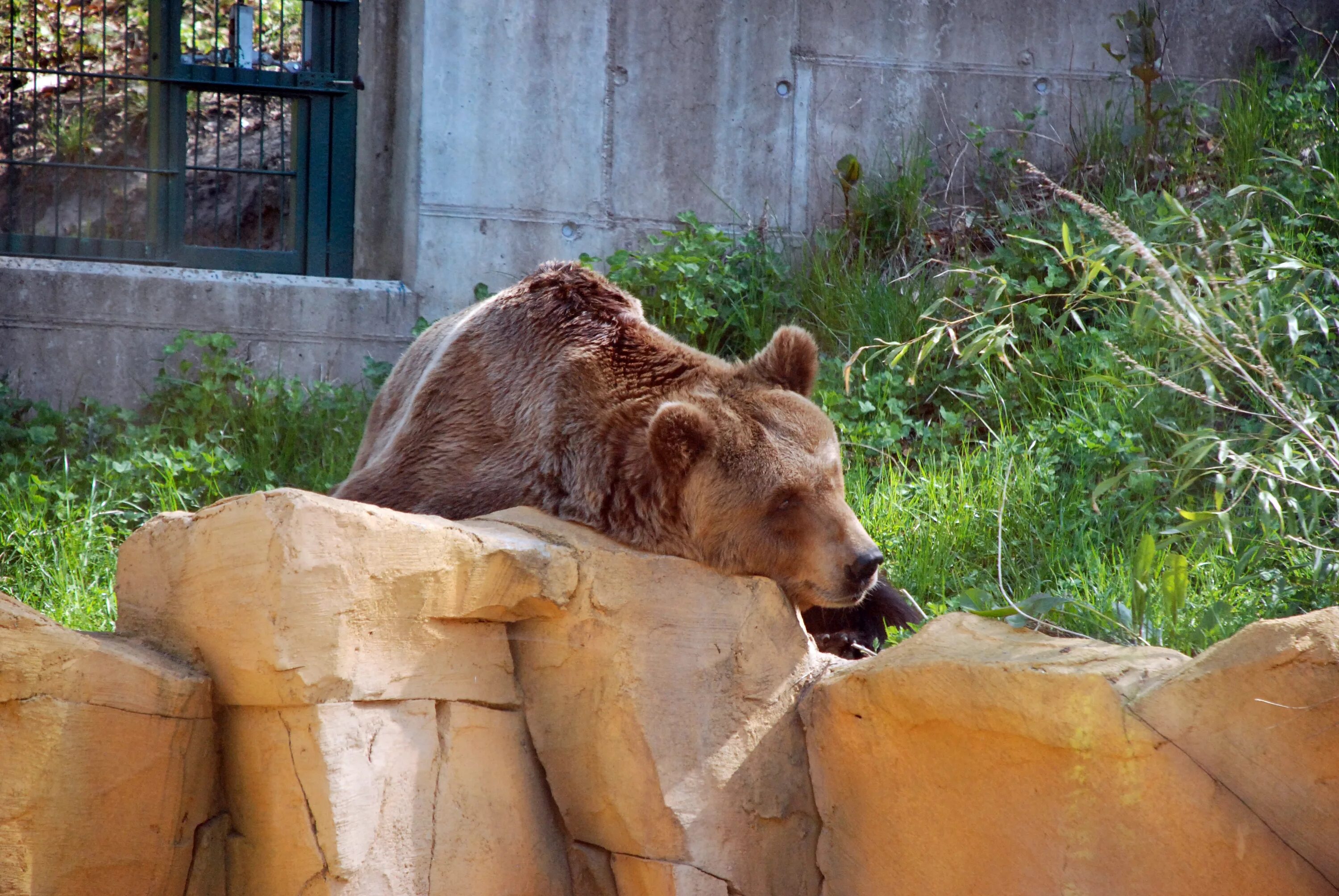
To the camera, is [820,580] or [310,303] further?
[310,303]

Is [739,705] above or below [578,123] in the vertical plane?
below

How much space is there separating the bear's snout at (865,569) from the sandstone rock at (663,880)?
0.88 meters

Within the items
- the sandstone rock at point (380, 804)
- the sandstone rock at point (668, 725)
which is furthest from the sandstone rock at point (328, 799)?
the sandstone rock at point (668, 725)

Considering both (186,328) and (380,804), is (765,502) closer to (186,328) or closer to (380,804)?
(380,804)

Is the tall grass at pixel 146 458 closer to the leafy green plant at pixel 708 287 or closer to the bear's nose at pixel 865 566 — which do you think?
the leafy green plant at pixel 708 287

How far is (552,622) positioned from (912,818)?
3.12ft

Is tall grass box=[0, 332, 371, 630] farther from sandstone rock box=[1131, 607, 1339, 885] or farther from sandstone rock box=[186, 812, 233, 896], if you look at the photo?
sandstone rock box=[1131, 607, 1339, 885]

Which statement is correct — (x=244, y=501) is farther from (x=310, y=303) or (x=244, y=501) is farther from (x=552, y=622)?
(x=310, y=303)

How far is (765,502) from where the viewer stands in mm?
3561

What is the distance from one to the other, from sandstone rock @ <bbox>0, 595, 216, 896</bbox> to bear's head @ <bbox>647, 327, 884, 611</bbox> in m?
1.34

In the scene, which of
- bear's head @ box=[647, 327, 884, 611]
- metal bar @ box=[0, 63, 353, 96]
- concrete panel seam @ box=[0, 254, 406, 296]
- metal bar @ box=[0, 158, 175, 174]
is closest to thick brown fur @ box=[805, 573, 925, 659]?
A: bear's head @ box=[647, 327, 884, 611]

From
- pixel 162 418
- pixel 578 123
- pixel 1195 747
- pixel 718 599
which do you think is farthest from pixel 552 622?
pixel 578 123

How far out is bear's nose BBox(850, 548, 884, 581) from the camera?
3.47 m

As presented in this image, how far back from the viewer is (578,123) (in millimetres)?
7082
